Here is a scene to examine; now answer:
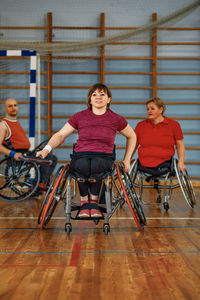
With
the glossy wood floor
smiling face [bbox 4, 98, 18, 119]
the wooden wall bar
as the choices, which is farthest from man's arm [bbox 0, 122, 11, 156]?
the wooden wall bar

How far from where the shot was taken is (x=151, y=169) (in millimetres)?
3219

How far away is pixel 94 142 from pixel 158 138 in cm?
111

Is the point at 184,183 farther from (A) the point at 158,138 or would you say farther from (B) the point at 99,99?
(B) the point at 99,99

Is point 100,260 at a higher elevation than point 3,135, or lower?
lower

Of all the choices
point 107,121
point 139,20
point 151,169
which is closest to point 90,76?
point 139,20

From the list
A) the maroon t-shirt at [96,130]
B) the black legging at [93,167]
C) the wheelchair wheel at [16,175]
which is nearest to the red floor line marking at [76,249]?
the black legging at [93,167]

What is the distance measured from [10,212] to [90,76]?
126 inches

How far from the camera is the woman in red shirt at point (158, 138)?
3301mm

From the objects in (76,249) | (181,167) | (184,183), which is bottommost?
(76,249)

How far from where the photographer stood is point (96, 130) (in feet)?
7.91

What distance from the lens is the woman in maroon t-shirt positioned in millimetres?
2303

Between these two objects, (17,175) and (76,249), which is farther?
(17,175)

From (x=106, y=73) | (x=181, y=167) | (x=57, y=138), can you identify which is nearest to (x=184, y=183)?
(x=181, y=167)

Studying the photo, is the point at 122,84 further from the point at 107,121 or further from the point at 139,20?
the point at 107,121
